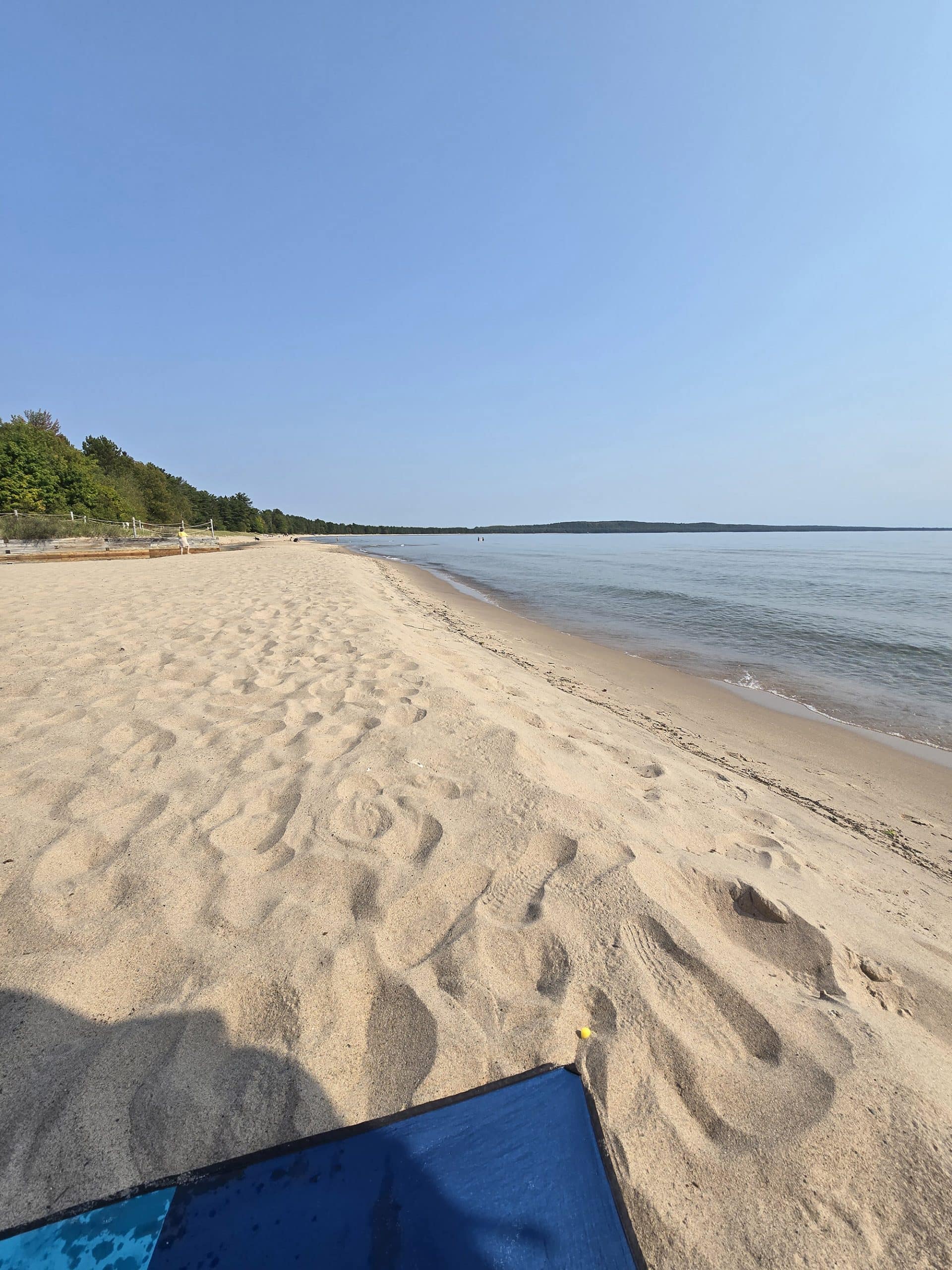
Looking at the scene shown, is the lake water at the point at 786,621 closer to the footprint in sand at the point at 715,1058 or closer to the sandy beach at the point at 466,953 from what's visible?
the sandy beach at the point at 466,953

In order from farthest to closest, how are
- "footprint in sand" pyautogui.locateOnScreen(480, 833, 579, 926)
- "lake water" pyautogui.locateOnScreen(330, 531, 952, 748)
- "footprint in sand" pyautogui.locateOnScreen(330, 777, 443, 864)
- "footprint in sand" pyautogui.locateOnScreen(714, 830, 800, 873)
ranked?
"lake water" pyautogui.locateOnScreen(330, 531, 952, 748)
"footprint in sand" pyautogui.locateOnScreen(714, 830, 800, 873)
"footprint in sand" pyautogui.locateOnScreen(330, 777, 443, 864)
"footprint in sand" pyautogui.locateOnScreen(480, 833, 579, 926)

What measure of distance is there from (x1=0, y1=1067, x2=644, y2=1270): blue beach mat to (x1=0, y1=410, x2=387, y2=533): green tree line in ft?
142

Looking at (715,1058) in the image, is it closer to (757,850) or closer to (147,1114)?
(757,850)

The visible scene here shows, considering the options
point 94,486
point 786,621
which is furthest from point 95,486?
point 786,621

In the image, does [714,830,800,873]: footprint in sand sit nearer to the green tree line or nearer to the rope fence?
the rope fence

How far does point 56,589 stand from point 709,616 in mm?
14007

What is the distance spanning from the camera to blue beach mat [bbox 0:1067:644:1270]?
0.93m

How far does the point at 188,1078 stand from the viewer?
1.33 metres

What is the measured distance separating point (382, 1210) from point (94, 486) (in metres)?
53.0

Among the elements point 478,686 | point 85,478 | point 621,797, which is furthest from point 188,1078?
point 85,478

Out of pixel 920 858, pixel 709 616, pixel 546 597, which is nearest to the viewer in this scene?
pixel 920 858

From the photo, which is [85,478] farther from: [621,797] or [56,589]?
[621,797]

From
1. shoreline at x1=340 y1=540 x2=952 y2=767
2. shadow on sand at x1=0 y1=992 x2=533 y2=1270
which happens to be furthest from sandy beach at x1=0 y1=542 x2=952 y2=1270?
shoreline at x1=340 y1=540 x2=952 y2=767

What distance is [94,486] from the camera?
4147cm
